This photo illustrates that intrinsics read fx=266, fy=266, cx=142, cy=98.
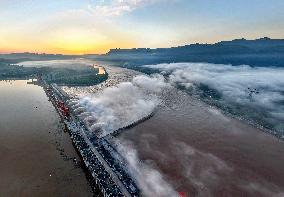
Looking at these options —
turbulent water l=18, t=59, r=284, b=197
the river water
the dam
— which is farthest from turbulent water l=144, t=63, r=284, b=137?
the river water

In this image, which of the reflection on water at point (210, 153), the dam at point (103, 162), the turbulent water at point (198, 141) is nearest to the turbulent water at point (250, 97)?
the turbulent water at point (198, 141)

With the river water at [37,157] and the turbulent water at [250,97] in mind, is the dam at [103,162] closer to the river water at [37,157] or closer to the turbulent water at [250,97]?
the river water at [37,157]

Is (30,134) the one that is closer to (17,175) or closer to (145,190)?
(17,175)

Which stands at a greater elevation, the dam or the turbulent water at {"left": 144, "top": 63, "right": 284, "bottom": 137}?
the dam

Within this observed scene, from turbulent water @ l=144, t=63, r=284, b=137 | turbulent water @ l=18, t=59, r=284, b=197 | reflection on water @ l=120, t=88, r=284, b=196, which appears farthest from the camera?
turbulent water @ l=144, t=63, r=284, b=137

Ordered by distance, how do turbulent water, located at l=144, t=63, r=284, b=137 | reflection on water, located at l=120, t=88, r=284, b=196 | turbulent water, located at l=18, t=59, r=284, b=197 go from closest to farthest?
1. reflection on water, located at l=120, t=88, r=284, b=196
2. turbulent water, located at l=18, t=59, r=284, b=197
3. turbulent water, located at l=144, t=63, r=284, b=137

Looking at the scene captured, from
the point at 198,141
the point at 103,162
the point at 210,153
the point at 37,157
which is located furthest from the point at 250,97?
the point at 37,157

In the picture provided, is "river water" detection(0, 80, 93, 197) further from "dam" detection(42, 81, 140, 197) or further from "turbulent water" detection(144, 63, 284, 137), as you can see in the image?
"turbulent water" detection(144, 63, 284, 137)

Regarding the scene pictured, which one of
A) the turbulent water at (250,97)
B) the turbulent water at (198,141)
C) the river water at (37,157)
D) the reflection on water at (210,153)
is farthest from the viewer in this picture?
the turbulent water at (250,97)
